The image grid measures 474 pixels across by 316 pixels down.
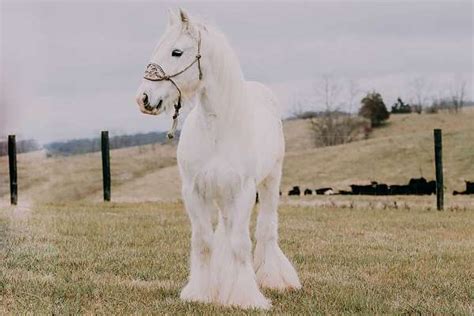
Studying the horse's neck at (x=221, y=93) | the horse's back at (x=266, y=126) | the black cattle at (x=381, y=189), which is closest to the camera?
the horse's neck at (x=221, y=93)

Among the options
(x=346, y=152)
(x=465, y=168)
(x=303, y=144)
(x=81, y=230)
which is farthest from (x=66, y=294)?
(x=303, y=144)

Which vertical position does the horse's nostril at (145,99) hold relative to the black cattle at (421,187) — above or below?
above

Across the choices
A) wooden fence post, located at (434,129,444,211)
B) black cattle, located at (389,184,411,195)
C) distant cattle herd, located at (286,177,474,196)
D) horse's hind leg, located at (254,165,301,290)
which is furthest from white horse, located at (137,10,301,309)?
black cattle, located at (389,184,411,195)

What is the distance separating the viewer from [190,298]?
6848 millimetres

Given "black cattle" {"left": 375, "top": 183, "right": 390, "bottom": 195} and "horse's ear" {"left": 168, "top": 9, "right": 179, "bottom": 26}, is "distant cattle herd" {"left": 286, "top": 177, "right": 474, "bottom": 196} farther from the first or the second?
"horse's ear" {"left": 168, "top": 9, "right": 179, "bottom": 26}

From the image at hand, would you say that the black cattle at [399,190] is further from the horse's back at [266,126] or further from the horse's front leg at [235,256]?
the horse's front leg at [235,256]

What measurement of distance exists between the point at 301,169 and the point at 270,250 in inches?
1680

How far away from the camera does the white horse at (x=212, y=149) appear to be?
20.4 ft

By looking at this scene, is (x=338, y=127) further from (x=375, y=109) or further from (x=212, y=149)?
(x=212, y=149)

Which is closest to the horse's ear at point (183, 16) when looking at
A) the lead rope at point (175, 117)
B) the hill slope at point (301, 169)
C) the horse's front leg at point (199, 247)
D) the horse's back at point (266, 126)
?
the lead rope at point (175, 117)

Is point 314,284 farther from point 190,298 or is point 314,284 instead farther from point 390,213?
point 390,213

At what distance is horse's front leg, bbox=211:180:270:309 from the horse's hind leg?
3.35 ft

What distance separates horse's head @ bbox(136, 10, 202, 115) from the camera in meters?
5.97

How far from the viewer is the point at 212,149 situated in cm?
639
